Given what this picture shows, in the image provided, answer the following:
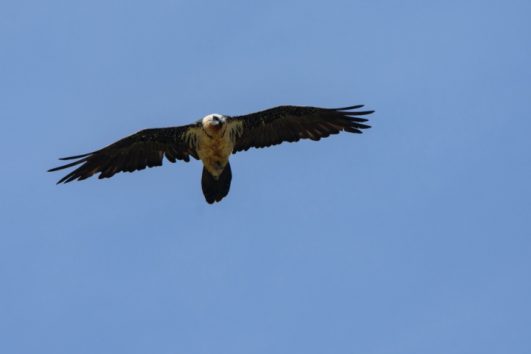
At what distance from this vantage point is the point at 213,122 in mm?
21719

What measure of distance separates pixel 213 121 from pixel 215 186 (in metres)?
1.23

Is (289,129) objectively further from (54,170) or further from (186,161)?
(54,170)

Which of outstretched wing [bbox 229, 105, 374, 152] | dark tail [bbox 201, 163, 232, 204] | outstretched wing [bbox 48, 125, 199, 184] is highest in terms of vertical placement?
outstretched wing [bbox 229, 105, 374, 152]

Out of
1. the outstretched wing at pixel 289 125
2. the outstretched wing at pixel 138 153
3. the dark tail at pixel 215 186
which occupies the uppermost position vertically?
the outstretched wing at pixel 289 125

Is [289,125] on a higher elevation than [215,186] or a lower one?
higher

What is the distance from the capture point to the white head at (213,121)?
21734 millimetres

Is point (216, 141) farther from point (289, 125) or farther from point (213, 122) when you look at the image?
point (289, 125)

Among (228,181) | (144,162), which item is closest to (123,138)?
(144,162)

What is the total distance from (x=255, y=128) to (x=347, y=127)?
1743mm

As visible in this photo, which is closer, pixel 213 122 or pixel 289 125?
pixel 213 122

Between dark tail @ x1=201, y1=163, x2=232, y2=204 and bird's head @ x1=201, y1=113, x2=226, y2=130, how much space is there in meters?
0.90

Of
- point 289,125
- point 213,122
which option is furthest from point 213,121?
point 289,125

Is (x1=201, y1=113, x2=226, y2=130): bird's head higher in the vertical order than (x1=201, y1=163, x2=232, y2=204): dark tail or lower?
higher

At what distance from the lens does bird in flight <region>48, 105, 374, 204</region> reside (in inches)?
874
